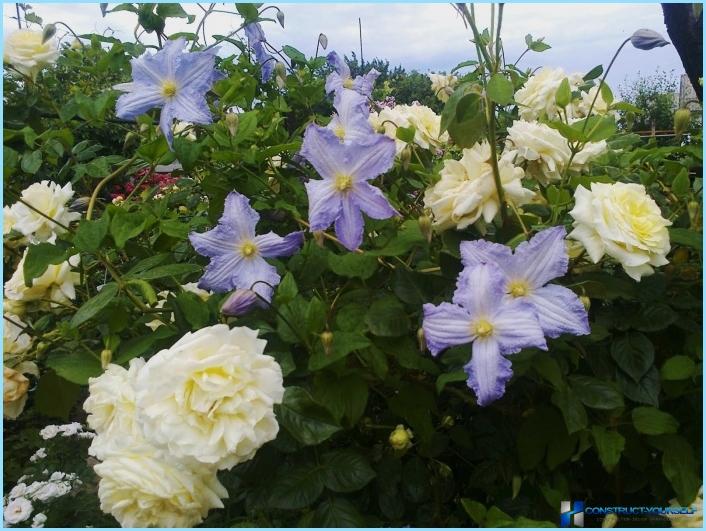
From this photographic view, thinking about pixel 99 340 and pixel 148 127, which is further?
pixel 148 127

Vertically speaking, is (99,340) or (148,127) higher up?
(148,127)

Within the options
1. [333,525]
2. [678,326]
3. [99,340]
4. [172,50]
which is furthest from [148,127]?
[678,326]

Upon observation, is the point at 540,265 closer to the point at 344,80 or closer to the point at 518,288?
the point at 518,288

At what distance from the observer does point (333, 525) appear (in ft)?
2.60

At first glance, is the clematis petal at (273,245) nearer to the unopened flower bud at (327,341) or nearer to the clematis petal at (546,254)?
the unopened flower bud at (327,341)

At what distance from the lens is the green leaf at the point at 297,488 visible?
79 centimetres

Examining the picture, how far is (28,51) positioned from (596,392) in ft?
3.80

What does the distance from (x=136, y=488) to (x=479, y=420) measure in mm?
506

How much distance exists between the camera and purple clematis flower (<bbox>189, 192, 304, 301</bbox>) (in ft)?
2.97

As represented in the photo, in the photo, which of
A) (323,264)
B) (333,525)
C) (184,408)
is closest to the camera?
(184,408)

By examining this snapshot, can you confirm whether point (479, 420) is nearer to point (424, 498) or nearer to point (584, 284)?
point (424, 498)

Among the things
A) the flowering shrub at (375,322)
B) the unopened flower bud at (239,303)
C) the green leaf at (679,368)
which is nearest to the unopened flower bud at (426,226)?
the flowering shrub at (375,322)

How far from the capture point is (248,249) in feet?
2.99

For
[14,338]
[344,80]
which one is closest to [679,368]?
[344,80]
